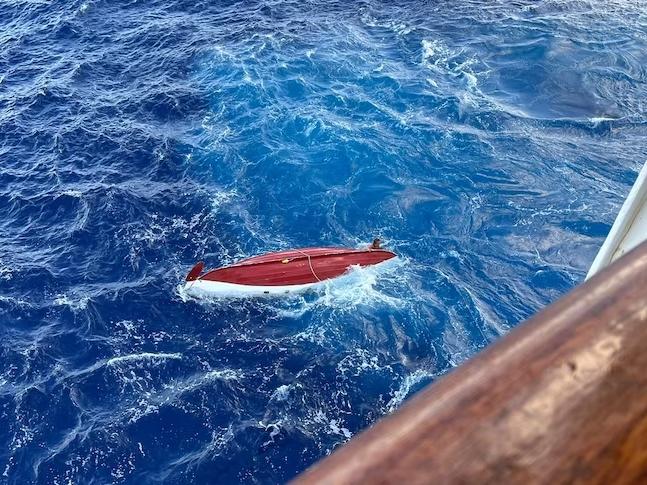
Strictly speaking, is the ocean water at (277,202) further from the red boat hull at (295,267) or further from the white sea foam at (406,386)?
the red boat hull at (295,267)

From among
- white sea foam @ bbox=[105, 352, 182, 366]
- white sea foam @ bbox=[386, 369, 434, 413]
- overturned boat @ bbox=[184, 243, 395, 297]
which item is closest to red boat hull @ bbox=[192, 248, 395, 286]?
overturned boat @ bbox=[184, 243, 395, 297]

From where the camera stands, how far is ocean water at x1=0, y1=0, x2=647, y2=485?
18.8m

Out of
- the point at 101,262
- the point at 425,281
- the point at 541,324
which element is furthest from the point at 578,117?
the point at 541,324

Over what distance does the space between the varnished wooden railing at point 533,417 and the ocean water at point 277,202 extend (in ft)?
54.9

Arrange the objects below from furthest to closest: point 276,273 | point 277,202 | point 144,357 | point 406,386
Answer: point 277,202 < point 276,273 < point 144,357 < point 406,386

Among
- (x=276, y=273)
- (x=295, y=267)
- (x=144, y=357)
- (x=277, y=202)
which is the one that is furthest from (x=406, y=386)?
(x=277, y=202)

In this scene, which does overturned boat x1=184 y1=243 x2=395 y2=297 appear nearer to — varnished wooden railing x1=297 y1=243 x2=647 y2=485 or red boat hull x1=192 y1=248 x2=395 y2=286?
red boat hull x1=192 y1=248 x2=395 y2=286

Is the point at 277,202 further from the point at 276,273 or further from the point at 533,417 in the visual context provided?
the point at 533,417

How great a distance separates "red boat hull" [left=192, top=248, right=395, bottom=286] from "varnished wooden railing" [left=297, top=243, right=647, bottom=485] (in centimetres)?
2036

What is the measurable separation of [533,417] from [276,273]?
2059 centimetres

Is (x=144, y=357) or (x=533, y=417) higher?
(x=533, y=417)

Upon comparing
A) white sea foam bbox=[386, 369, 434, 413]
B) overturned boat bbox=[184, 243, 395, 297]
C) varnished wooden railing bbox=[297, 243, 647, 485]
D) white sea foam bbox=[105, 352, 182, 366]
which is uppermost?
varnished wooden railing bbox=[297, 243, 647, 485]

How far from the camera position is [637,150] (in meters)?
26.3

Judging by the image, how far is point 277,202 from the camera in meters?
25.8
